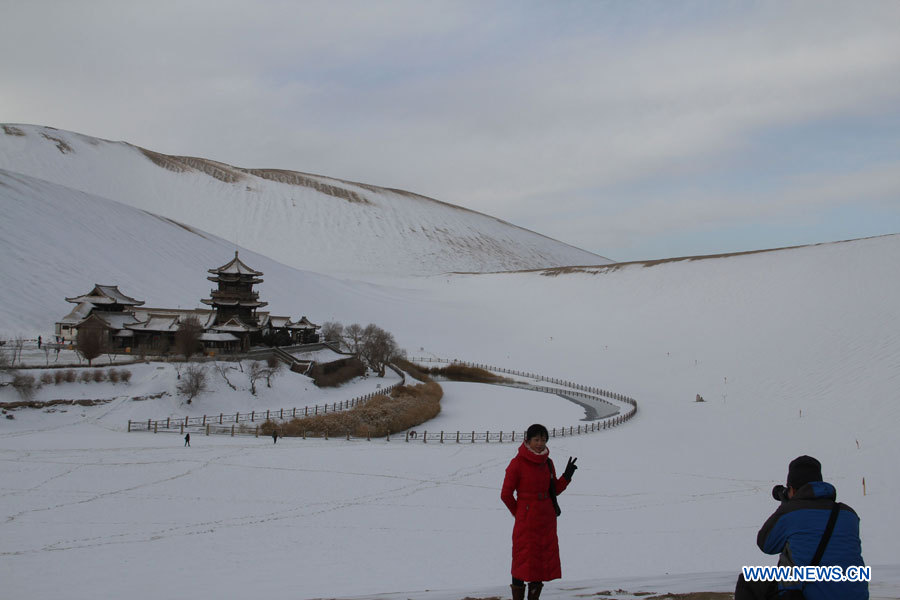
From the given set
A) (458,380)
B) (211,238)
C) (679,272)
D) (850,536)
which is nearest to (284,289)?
(211,238)

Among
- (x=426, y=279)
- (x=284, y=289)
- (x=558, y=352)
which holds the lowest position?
(x=558, y=352)

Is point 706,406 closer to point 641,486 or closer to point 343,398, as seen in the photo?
point 641,486

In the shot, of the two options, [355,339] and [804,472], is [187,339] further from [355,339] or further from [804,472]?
[804,472]

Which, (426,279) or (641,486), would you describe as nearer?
(641,486)

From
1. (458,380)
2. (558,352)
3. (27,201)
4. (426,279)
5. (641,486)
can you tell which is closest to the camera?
(641,486)

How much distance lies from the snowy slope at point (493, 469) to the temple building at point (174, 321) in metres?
5.38

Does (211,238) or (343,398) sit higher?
(211,238)

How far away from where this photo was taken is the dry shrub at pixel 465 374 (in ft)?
140

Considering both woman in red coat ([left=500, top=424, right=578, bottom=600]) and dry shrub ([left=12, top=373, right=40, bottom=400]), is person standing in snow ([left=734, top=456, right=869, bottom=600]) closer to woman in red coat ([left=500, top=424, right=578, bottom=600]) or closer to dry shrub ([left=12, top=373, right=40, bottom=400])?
woman in red coat ([left=500, top=424, right=578, bottom=600])

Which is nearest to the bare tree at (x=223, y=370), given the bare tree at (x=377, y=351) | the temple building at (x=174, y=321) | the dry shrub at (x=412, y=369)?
the temple building at (x=174, y=321)

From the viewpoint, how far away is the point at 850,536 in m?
3.65

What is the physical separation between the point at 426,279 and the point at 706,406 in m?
65.3

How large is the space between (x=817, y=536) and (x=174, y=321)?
38190 millimetres

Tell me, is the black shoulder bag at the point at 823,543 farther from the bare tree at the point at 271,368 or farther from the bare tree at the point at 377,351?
the bare tree at the point at 377,351
